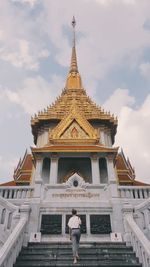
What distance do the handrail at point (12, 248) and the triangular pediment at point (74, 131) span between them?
912 cm

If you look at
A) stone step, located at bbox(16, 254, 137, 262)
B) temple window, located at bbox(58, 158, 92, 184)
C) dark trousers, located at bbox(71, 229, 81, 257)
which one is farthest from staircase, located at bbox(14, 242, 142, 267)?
temple window, located at bbox(58, 158, 92, 184)

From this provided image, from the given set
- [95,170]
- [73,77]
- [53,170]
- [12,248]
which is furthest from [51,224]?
[73,77]

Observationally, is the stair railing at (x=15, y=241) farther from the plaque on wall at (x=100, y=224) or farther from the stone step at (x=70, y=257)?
the plaque on wall at (x=100, y=224)

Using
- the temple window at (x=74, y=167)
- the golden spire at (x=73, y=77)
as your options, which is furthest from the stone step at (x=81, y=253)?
the golden spire at (x=73, y=77)

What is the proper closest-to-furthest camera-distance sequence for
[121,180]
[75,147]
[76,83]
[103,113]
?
[75,147] → [121,180] → [103,113] → [76,83]

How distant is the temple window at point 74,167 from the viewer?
61.8ft

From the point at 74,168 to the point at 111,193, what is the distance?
6.37 meters

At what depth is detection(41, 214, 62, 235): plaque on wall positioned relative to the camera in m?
11.4

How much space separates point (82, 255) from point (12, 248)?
2.09m

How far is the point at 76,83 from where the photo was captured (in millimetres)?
→ 30203

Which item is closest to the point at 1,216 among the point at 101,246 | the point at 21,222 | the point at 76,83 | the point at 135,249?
the point at 21,222

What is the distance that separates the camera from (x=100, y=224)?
1177 centimetres

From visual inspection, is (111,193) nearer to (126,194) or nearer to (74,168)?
(126,194)

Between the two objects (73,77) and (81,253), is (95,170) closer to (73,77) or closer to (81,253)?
(81,253)
